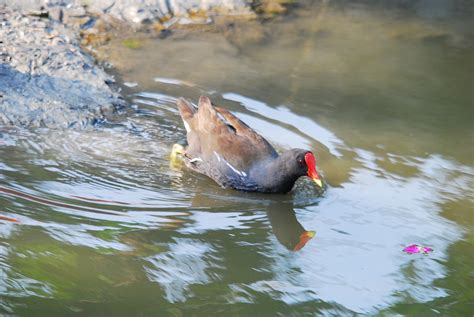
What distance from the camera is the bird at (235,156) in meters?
6.43

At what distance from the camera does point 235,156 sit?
671 centimetres

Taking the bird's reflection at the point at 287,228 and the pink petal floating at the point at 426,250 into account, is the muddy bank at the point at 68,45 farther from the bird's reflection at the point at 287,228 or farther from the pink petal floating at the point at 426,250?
the pink petal floating at the point at 426,250

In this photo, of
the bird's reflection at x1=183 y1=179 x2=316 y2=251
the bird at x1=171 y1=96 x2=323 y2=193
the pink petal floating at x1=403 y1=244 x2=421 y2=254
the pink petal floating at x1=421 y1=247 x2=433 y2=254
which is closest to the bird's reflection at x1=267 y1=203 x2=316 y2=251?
the bird's reflection at x1=183 y1=179 x2=316 y2=251

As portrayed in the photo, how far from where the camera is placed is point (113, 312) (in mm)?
4527

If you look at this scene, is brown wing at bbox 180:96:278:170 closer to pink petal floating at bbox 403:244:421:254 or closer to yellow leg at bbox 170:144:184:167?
yellow leg at bbox 170:144:184:167

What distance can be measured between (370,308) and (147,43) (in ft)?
16.5

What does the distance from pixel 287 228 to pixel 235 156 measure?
97 centimetres

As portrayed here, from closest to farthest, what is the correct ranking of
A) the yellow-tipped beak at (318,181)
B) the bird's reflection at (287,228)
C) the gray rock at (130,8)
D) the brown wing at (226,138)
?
the bird's reflection at (287,228), the yellow-tipped beak at (318,181), the brown wing at (226,138), the gray rock at (130,8)

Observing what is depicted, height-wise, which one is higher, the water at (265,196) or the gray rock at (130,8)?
the gray rock at (130,8)

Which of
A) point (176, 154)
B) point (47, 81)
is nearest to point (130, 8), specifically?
point (47, 81)

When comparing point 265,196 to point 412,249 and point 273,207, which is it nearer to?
point 273,207

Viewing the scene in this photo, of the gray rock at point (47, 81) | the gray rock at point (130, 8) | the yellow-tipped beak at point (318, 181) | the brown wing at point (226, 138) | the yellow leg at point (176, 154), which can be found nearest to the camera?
the yellow-tipped beak at point (318, 181)

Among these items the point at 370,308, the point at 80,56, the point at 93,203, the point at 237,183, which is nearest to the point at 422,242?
the point at 370,308

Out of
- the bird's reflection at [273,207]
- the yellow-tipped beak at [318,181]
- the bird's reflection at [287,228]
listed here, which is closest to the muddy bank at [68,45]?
the bird's reflection at [273,207]
